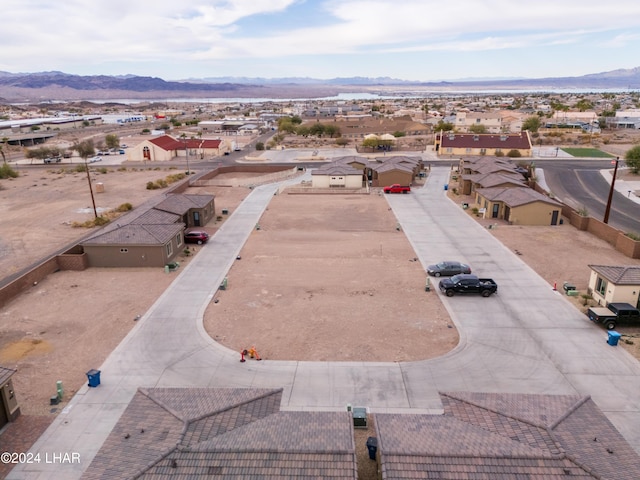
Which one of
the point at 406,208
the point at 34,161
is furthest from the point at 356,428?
the point at 34,161

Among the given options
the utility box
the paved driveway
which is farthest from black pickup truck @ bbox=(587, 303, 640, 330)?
the utility box

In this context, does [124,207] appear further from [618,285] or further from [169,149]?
[618,285]

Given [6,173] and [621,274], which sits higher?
[621,274]

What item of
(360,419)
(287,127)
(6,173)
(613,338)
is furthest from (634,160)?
(6,173)

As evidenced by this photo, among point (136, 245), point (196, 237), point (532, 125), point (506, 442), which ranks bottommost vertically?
point (196, 237)

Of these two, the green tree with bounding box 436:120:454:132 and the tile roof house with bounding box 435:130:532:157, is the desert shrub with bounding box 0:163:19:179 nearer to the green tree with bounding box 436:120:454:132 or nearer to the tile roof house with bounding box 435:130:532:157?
the tile roof house with bounding box 435:130:532:157
